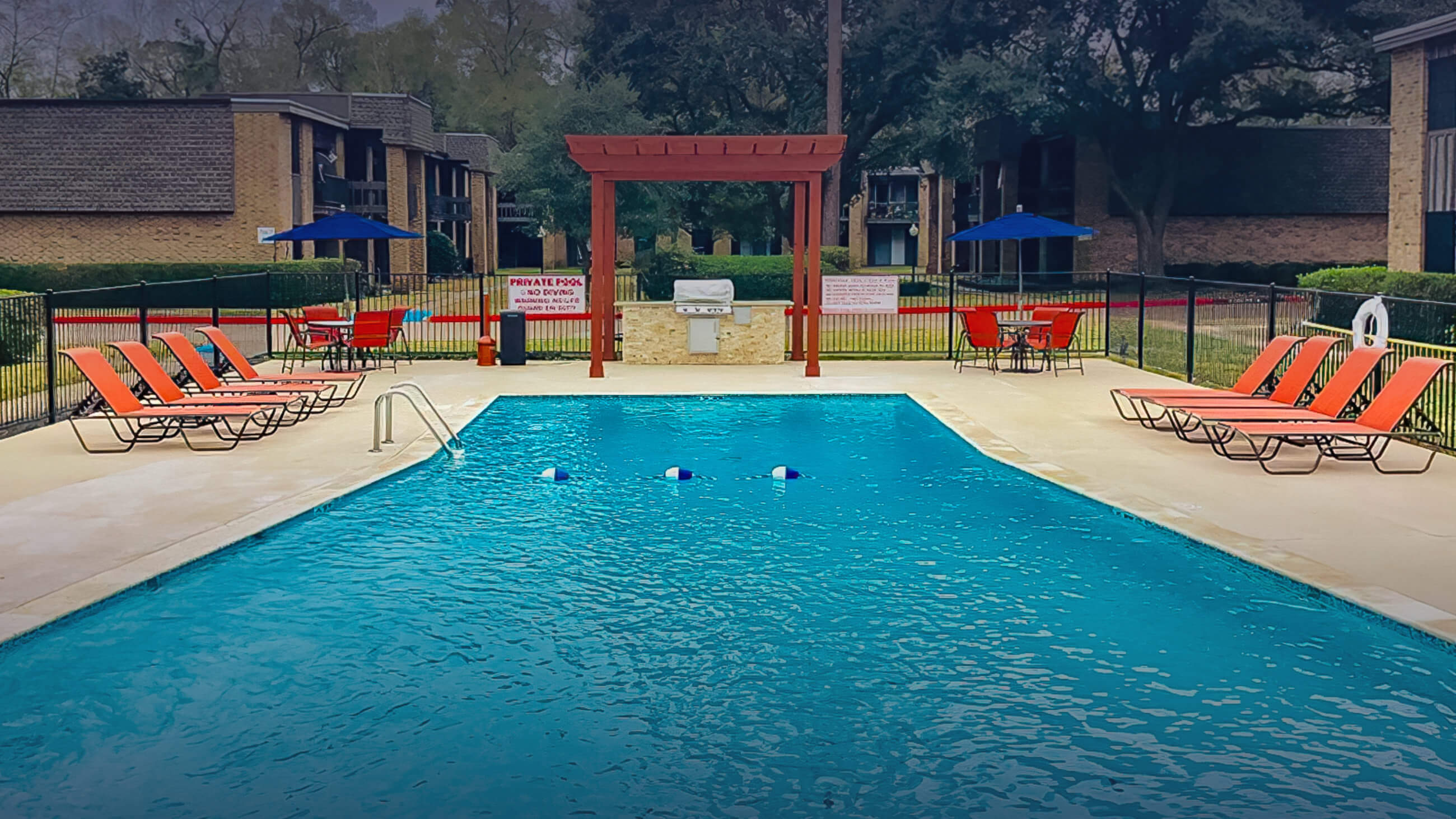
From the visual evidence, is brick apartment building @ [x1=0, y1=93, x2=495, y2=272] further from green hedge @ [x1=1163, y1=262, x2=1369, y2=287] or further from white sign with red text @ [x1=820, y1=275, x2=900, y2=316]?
green hedge @ [x1=1163, y1=262, x2=1369, y2=287]

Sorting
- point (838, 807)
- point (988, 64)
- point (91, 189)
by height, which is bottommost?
point (838, 807)

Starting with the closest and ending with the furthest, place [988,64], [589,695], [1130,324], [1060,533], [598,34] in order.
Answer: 1. [589,695]
2. [1060,533]
3. [1130,324]
4. [988,64]
5. [598,34]

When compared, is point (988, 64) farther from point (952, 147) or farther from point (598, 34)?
point (598, 34)

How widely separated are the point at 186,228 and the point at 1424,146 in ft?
116

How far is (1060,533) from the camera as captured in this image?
11000 mm

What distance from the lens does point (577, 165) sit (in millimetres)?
53594

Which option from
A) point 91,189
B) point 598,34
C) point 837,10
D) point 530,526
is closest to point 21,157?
point 91,189

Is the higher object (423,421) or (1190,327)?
(1190,327)

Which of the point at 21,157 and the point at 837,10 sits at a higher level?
the point at 837,10

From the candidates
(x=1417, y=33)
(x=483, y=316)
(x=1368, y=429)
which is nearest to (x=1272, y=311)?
(x=1368, y=429)

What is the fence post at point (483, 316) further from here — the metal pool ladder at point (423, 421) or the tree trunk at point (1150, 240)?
the tree trunk at point (1150, 240)

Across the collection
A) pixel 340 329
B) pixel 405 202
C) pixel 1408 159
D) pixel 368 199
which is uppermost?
pixel 368 199

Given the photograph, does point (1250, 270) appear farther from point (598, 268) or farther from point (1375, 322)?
point (1375, 322)

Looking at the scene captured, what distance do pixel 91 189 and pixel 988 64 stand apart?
2847cm
